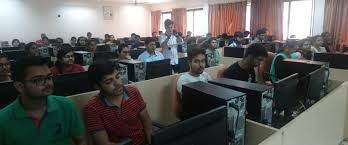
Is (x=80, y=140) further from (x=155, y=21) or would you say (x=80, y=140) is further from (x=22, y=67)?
(x=155, y=21)

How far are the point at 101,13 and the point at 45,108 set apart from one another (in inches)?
404

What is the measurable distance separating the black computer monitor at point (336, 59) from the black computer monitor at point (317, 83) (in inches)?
38.9

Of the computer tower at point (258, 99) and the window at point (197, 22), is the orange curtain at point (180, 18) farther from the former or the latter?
the computer tower at point (258, 99)

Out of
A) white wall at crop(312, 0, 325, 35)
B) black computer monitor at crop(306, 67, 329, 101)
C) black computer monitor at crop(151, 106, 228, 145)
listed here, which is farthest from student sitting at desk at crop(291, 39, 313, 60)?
white wall at crop(312, 0, 325, 35)

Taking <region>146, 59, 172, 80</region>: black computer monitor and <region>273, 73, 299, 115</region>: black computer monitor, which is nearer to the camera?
<region>273, 73, 299, 115</region>: black computer monitor

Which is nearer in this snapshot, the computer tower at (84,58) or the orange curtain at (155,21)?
the computer tower at (84,58)

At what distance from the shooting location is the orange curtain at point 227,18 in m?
8.78

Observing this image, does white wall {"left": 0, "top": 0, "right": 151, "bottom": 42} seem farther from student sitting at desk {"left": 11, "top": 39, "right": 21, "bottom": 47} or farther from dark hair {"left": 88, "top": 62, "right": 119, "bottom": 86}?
dark hair {"left": 88, "top": 62, "right": 119, "bottom": 86}

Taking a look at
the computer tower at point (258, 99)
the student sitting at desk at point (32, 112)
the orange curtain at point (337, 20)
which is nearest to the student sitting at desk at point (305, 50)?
the computer tower at point (258, 99)

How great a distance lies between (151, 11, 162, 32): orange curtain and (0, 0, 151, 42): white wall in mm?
339

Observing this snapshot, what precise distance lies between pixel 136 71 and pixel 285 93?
1.38 m

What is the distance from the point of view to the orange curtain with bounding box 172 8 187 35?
10.8 metres

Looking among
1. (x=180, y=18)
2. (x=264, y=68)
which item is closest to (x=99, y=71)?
(x=264, y=68)

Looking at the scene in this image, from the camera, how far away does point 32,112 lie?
54.8 inches
